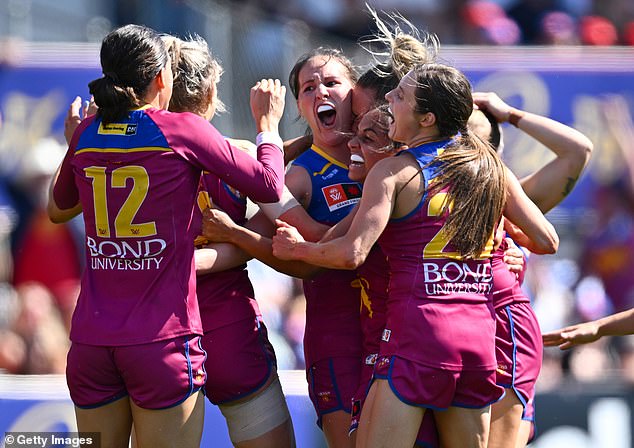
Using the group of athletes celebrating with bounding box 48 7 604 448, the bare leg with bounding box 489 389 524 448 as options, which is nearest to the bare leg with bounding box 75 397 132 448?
the group of athletes celebrating with bounding box 48 7 604 448

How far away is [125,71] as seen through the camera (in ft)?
10.7

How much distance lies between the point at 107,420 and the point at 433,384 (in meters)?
1.09

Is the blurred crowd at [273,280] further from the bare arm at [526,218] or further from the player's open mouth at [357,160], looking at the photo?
the player's open mouth at [357,160]

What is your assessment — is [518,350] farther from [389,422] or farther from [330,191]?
[330,191]

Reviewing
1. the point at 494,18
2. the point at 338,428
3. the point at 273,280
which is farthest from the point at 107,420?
the point at 494,18

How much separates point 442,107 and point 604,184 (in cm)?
448

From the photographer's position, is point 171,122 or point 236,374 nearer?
point 171,122

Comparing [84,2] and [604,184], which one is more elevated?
[84,2]

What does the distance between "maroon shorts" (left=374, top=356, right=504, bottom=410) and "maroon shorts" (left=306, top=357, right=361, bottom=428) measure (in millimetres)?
462

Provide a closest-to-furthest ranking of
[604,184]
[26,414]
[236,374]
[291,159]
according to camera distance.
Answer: [236,374], [291,159], [26,414], [604,184]

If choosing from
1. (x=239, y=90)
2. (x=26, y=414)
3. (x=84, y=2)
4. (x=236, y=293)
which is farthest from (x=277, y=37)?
(x=236, y=293)

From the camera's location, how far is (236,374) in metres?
3.69

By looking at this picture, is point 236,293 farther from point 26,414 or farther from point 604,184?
point 604,184

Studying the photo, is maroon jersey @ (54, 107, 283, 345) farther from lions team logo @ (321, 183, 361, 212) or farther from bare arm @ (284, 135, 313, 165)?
bare arm @ (284, 135, 313, 165)
